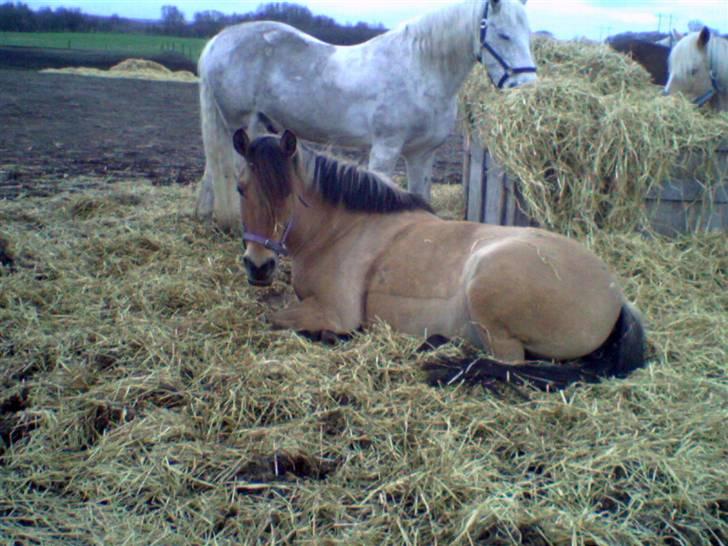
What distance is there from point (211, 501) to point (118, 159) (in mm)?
7851

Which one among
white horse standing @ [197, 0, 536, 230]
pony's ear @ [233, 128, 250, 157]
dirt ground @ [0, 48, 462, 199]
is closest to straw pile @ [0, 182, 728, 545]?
pony's ear @ [233, 128, 250, 157]

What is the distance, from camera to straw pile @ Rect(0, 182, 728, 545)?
2150mm

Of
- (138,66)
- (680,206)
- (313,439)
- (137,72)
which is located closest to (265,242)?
(313,439)

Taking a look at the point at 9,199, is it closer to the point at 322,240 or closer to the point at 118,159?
the point at 118,159

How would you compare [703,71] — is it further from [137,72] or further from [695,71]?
[137,72]

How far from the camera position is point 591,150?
15.7 ft

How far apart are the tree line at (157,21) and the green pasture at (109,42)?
242 millimetres

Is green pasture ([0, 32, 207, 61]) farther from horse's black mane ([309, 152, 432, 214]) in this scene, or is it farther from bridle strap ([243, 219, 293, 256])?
bridle strap ([243, 219, 293, 256])

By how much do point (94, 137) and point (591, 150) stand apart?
27.8ft

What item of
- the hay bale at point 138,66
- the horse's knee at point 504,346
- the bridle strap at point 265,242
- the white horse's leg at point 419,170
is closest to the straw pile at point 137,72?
the hay bale at point 138,66

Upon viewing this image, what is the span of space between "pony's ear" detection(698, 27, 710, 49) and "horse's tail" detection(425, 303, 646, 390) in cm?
440

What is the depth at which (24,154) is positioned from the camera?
29.0ft

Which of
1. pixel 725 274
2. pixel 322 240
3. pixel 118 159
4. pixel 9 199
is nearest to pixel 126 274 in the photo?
pixel 322 240

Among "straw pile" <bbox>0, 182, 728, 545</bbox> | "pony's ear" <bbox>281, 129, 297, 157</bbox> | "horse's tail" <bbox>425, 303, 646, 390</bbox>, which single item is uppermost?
"pony's ear" <bbox>281, 129, 297, 157</bbox>
